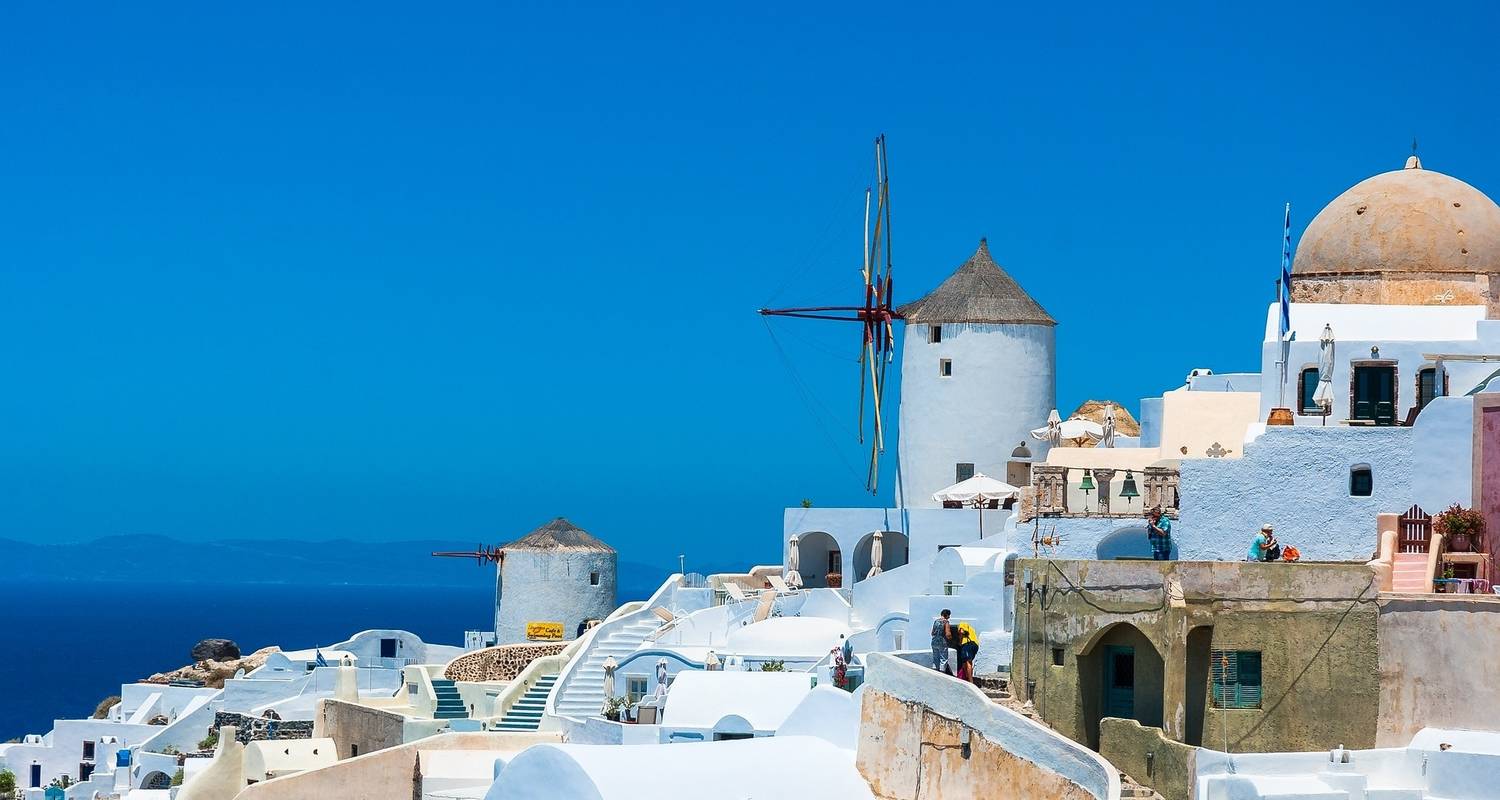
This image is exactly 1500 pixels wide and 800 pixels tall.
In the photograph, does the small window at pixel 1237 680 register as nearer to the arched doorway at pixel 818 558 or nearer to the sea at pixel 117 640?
the arched doorway at pixel 818 558

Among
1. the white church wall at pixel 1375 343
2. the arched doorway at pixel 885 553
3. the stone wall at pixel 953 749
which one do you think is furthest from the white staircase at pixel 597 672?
the white church wall at pixel 1375 343

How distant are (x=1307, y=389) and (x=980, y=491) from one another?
8.51 metres

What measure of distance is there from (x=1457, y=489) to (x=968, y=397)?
15.5 metres

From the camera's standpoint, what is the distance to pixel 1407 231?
3006cm

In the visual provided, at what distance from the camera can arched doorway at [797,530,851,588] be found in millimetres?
39844

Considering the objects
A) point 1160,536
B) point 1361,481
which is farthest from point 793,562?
point 1361,481

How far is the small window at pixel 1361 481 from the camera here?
85.5ft

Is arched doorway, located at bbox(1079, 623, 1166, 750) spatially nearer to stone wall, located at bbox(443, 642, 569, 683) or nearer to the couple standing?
the couple standing

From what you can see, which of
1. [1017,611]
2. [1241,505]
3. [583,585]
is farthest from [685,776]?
[583,585]

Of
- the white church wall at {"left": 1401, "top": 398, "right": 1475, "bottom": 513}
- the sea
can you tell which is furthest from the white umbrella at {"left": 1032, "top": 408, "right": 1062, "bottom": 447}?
the sea

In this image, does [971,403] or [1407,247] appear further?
[971,403]

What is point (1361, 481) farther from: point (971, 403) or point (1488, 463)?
point (971, 403)

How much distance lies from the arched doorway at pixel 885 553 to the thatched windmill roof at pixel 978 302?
14.6ft

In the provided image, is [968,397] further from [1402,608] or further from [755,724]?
[1402,608]
